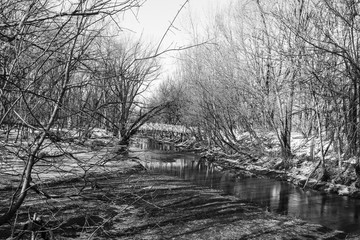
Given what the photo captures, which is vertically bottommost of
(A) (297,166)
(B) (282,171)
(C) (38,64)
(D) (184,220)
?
(D) (184,220)

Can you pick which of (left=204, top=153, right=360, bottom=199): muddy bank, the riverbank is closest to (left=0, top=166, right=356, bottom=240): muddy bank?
(left=204, top=153, right=360, bottom=199): muddy bank

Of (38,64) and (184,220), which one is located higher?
(38,64)

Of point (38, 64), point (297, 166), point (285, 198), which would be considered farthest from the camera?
point (297, 166)

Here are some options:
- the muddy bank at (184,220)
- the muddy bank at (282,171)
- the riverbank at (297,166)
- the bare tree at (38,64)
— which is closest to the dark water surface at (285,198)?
the muddy bank at (282,171)

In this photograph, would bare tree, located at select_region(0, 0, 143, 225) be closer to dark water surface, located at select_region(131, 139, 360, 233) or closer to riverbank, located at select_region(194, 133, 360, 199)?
dark water surface, located at select_region(131, 139, 360, 233)

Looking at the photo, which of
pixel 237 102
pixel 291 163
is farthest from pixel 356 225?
pixel 237 102

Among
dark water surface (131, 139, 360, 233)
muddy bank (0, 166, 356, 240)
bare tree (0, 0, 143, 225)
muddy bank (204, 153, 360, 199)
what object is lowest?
muddy bank (0, 166, 356, 240)

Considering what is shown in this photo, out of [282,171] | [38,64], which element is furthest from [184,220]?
[282,171]

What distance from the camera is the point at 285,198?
12.5m

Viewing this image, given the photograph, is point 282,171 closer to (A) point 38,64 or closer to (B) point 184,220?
(B) point 184,220

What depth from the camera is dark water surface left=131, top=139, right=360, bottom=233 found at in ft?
32.2

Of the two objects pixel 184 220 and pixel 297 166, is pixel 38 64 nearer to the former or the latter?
pixel 184 220

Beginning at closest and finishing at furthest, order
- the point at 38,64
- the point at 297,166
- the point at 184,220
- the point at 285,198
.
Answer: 1. the point at 38,64
2. the point at 184,220
3. the point at 285,198
4. the point at 297,166

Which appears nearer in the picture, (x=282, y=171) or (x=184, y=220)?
(x=184, y=220)
